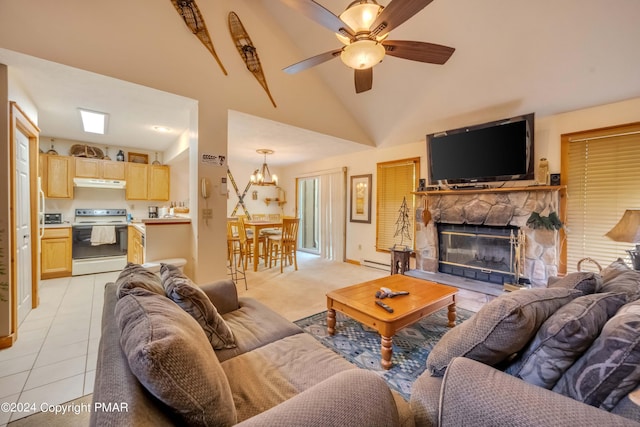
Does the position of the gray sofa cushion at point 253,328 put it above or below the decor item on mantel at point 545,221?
below

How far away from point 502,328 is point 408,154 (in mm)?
3865

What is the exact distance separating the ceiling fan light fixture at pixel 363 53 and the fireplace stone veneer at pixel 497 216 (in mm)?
2519

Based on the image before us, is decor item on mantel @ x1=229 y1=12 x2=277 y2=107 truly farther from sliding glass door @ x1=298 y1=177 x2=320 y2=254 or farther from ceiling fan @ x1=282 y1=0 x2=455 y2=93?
sliding glass door @ x1=298 y1=177 x2=320 y2=254

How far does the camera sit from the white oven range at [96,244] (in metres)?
4.19

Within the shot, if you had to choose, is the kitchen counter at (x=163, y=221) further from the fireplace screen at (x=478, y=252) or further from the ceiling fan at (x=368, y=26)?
the fireplace screen at (x=478, y=252)

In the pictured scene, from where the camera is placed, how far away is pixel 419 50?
6.73 ft

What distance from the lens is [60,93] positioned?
2668mm

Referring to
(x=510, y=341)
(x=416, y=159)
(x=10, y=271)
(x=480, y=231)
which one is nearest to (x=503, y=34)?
(x=416, y=159)

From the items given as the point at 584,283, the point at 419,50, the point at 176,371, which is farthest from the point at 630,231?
the point at 176,371

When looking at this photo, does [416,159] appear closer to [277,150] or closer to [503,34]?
[503,34]

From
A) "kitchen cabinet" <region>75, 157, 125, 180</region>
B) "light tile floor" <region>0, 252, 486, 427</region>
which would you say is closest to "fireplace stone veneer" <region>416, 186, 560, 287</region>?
"light tile floor" <region>0, 252, 486, 427</region>

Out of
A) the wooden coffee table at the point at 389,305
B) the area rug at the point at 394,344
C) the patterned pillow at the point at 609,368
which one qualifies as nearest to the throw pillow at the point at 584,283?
the patterned pillow at the point at 609,368

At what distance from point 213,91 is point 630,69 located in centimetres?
412

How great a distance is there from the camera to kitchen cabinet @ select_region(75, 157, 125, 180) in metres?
4.44
